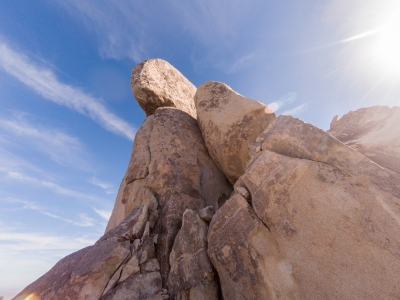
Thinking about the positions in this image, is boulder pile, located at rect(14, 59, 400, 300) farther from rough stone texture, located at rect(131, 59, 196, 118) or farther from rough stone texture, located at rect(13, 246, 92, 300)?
rough stone texture, located at rect(131, 59, 196, 118)

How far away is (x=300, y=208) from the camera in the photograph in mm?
4754

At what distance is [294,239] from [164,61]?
1102 cm

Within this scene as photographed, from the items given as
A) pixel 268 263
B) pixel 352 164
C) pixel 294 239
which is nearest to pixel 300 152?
pixel 352 164

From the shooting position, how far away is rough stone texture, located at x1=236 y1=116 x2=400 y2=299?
3844mm

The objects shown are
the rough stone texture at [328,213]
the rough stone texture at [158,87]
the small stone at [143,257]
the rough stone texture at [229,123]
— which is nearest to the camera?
the rough stone texture at [328,213]

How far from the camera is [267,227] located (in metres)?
5.05

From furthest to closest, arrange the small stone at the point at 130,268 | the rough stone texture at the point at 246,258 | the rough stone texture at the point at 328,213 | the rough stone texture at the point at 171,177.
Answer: the rough stone texture at the point at 171,177 < the small stone at the point at 130,268 < the rough stone texture at the point at 246,258 < the rough stone texture at the point at 328,213

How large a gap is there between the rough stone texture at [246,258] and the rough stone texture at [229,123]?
269cm

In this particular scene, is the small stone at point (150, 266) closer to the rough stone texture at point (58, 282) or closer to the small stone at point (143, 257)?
the small stone at point (143, 257)

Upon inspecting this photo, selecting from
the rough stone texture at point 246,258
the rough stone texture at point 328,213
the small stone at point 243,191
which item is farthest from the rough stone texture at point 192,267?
the small stone at point 243,191

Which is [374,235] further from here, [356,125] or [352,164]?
[356,125]

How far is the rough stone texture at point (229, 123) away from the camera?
7941 millimetres

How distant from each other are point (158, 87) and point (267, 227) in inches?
334

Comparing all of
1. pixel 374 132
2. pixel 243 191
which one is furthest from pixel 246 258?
pixel 374 132
